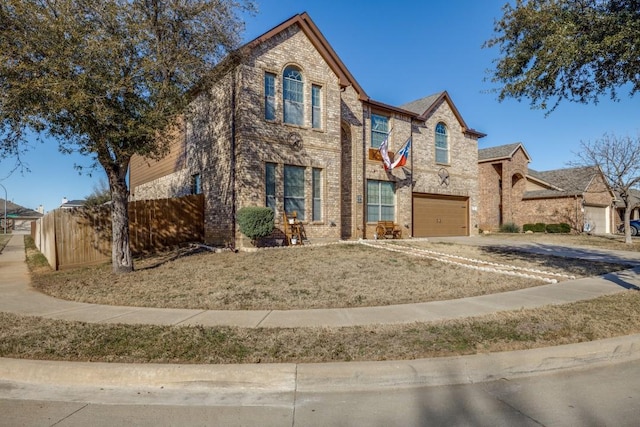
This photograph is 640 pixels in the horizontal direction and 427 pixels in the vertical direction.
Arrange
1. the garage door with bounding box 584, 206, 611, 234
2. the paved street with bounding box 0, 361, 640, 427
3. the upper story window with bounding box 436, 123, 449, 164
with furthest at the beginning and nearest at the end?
1. the garage door with bounding box 584, 206, 611, 234
2. the upper story window with bounding box 436, 123, 449, 164
3. the paved street with bounding box 0, 361, 640, 427

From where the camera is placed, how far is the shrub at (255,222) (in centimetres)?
1272

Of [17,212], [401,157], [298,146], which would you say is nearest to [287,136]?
[298,146]

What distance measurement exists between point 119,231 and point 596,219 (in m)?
34.9

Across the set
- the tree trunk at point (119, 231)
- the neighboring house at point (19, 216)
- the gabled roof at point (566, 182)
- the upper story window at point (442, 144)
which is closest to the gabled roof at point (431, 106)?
the upper story window at point (442, 144)

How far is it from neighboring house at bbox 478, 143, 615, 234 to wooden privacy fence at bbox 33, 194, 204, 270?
74.2ft

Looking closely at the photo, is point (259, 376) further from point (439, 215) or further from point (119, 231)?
point (439, 215)

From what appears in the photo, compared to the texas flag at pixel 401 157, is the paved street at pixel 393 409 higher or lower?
lower

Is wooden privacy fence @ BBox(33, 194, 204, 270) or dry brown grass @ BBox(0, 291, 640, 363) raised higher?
wooden privacy fence @ BBox(33, 194, 204, 270)

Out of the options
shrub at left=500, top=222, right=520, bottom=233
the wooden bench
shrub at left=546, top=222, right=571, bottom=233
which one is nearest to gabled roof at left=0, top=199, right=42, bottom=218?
the wooden bench

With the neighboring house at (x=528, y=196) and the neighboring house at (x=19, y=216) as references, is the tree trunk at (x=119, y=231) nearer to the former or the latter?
the neighboring house at (x=528, y=196)

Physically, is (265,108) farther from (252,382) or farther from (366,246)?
(252,382)

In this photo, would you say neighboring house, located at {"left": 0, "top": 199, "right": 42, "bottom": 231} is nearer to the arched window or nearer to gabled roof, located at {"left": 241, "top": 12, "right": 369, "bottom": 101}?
Result: the arched window

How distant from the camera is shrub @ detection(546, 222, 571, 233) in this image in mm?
27359

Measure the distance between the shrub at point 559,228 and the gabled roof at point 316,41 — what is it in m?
20.3
